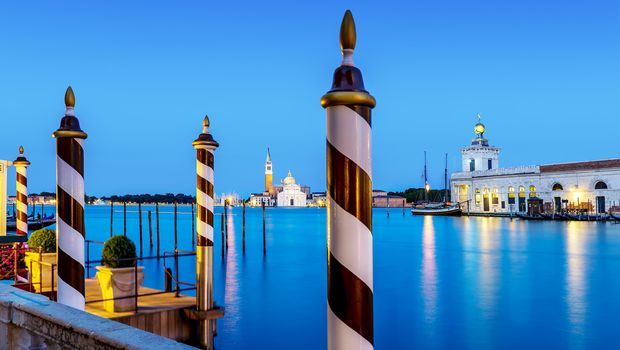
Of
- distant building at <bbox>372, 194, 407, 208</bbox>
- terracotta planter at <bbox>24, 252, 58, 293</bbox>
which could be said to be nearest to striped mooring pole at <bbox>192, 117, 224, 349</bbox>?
terracotta planter at <bbox>24, 252, 58, 293</bbox>

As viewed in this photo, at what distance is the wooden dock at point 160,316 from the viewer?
662cm

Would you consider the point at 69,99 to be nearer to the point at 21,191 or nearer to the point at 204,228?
the point at 204,228

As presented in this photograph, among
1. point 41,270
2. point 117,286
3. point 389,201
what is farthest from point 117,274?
point 389,201

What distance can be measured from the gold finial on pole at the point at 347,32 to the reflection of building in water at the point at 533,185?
5871cm

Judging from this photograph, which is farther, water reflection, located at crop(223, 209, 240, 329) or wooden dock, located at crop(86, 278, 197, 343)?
water reflection, located at crop(223, 209, 240, 329)

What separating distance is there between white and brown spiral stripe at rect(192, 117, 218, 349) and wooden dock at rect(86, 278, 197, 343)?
20 cm

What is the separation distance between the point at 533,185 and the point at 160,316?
61.4 metres

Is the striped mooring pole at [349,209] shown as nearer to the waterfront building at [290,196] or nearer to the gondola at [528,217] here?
the gondola at [528,217]

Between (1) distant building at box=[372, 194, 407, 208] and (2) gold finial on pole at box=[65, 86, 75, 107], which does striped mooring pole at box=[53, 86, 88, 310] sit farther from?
(1) distant building at box=[372, 194, 407, 208]

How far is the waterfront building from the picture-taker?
19112 cm

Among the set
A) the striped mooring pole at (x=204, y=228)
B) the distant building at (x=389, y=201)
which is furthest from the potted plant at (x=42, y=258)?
the distant building at (x=389, y=201)

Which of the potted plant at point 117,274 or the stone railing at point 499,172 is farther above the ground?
the stone railing at point 499,172

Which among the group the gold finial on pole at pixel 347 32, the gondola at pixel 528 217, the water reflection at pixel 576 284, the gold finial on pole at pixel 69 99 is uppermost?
the gold finial on pole at pixel 69 99

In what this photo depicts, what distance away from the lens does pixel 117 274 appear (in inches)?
261
